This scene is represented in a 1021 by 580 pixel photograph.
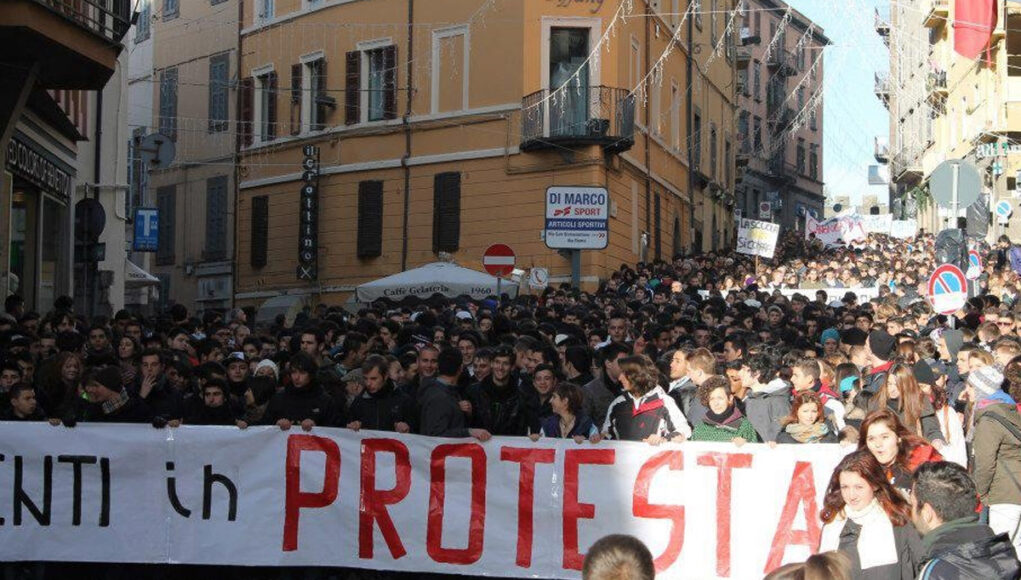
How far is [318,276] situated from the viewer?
38094 millimetres

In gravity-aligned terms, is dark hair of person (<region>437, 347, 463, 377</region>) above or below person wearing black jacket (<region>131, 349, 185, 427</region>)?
above

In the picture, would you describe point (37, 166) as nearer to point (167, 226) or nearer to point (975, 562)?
point (975, 562)

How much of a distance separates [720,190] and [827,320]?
30.5 metres

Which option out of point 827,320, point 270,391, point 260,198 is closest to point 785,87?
point 260,198

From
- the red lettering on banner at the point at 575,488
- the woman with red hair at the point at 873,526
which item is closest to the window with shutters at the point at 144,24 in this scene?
the red lettering on banner at the point at 575,488

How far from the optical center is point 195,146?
140ft

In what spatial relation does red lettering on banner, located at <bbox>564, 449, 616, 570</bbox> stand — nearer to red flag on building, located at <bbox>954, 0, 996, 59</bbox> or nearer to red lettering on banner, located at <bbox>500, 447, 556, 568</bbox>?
red lettering on banner, located at <bbox>500, 447, 556, 568</bbox>

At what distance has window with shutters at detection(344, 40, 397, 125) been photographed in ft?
120

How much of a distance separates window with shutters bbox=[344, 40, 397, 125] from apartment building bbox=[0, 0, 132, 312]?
10644 mm

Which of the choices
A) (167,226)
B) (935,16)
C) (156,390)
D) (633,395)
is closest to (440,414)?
(633,395)

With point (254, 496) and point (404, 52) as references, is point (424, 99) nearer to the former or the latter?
point (404, 52)

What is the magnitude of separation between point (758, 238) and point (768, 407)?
20.6m

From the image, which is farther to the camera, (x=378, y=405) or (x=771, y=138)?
(x=771, y=138)

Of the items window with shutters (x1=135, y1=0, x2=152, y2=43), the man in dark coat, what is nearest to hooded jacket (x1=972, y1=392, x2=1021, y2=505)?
the man in dark coat
